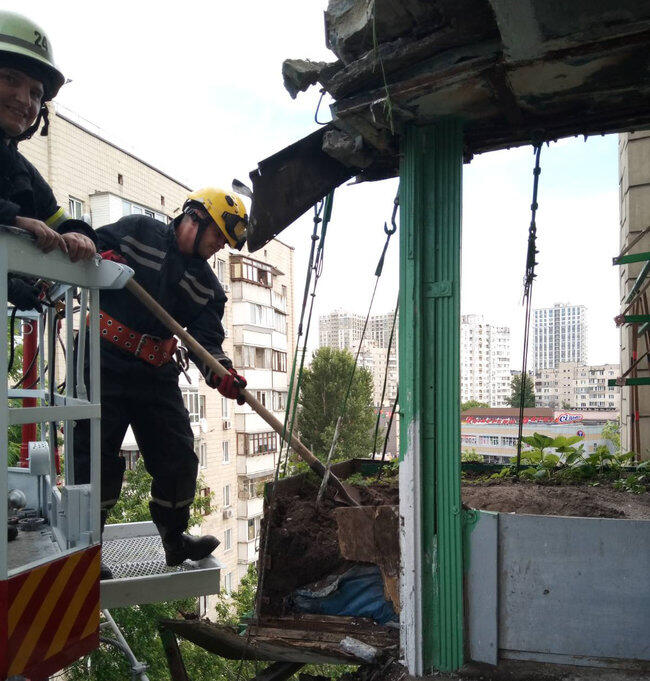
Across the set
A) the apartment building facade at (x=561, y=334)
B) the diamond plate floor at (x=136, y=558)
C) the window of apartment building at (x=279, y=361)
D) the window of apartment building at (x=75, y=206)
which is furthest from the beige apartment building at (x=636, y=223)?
the apartment building facade at (x=561, y=334)

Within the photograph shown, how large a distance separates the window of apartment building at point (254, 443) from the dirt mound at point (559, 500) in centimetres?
2098

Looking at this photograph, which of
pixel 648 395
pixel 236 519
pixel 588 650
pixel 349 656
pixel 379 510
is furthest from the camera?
pixel 236 519

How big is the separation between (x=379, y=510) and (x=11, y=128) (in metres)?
2.88

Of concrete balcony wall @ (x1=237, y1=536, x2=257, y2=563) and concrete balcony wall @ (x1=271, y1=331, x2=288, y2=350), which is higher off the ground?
concrete balcony wall @ (x1=271, y1=331, x2=288, y2=350)

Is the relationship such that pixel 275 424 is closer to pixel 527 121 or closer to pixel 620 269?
pixel 527 121

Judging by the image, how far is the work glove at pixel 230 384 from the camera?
4141 mm

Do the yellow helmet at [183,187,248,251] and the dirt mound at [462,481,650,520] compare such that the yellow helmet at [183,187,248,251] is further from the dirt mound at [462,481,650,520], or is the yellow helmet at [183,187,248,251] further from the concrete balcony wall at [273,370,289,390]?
the concrete balcony wall at [273,370,289,390]

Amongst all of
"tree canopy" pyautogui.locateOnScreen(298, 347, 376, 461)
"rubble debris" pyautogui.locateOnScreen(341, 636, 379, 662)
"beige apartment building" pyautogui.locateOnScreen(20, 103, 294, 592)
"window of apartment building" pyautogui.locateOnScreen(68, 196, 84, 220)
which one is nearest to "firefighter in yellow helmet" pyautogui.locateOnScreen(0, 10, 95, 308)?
"rubble debris" pyautogui.locateOnScreen(341, 636, 379, 662)

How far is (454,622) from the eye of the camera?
3.16m

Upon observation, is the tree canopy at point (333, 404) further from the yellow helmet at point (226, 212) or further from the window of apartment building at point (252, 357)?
the yellow helmet at point (226, 212)

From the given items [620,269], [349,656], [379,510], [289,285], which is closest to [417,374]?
[379,510]

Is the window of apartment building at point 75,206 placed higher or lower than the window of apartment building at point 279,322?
higher

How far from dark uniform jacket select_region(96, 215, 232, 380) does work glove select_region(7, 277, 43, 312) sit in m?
0.67

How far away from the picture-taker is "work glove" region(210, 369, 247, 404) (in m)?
4.14
